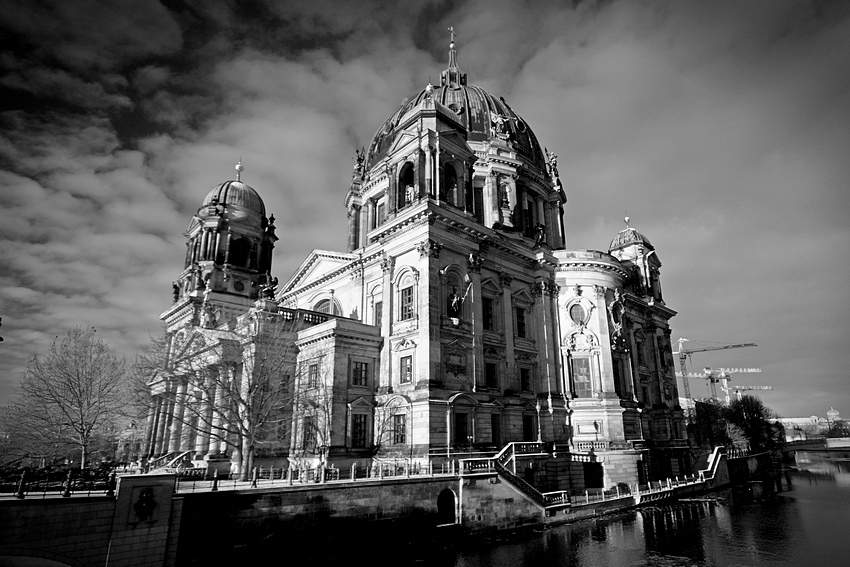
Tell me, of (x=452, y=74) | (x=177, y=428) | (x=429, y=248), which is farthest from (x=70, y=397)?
(x=452, y=74)

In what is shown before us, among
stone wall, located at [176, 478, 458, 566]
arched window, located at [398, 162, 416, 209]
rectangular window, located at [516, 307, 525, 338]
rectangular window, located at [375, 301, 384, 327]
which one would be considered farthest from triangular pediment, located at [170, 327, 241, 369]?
rectangular window, located at [516, 307, 525, 338]

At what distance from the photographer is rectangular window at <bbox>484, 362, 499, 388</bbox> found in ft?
124

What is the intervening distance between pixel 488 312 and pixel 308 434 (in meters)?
16.1

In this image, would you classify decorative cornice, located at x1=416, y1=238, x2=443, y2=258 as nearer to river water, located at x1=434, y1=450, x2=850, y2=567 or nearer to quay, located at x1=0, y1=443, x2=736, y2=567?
quay, located at x1=0, y1=443, x2=736, y2=567

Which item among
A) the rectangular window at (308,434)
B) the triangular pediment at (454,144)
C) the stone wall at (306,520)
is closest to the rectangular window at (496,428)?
the stone wall at (306,520)

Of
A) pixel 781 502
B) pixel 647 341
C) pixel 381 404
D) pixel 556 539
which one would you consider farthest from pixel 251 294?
pixel 781 502

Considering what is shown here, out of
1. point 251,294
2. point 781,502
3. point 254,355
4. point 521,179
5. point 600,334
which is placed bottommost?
point 781,502

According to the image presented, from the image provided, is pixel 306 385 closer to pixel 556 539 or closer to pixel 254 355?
pixel 254 355

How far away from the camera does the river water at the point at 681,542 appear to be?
23281 mm

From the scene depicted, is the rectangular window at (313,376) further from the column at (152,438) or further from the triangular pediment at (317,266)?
the column at (152,438)

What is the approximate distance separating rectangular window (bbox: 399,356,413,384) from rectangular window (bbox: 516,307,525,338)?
1103cm

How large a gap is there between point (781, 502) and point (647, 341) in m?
19.0

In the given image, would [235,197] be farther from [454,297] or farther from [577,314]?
[577,314]

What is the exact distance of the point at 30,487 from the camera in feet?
73.4
